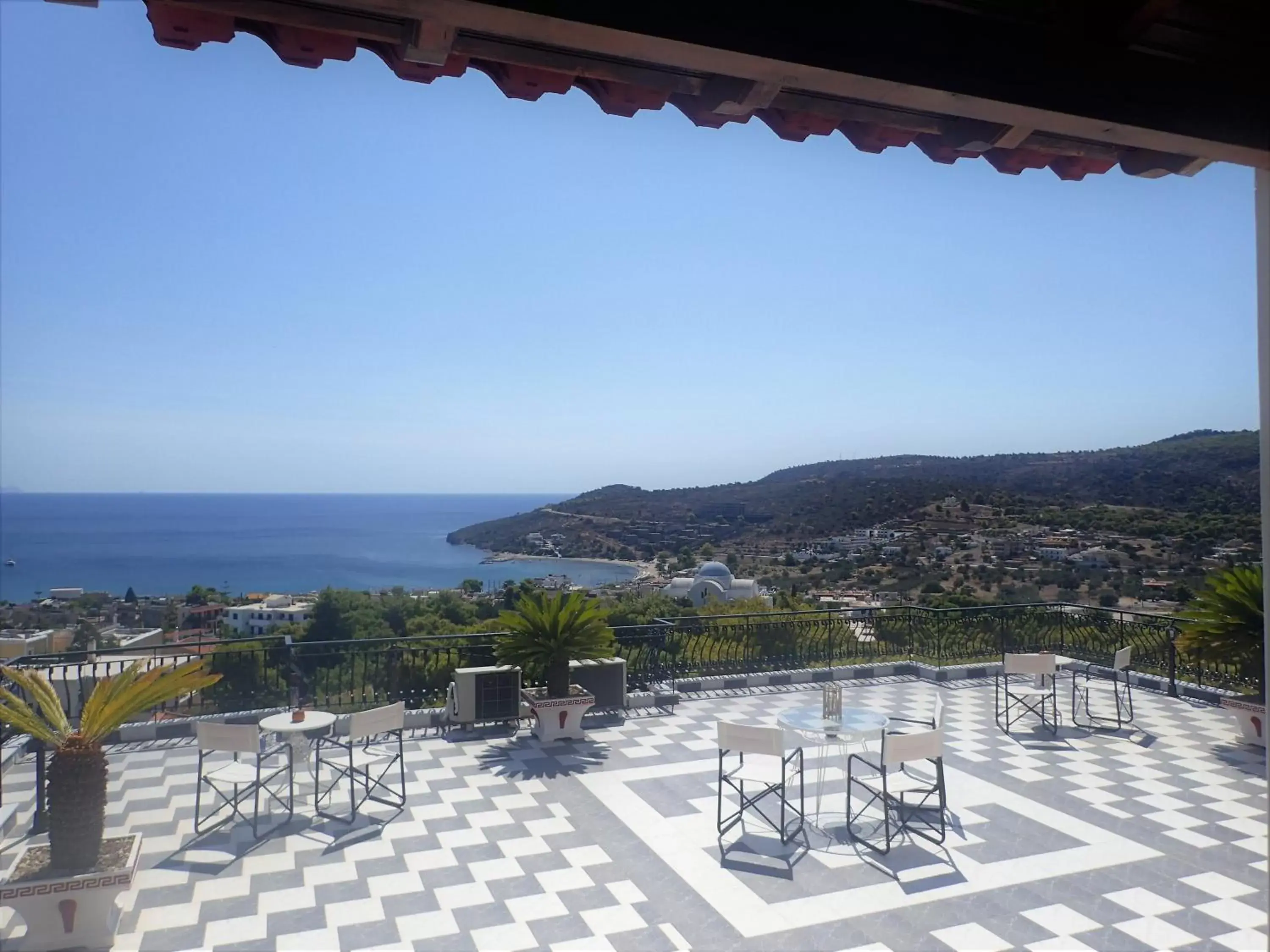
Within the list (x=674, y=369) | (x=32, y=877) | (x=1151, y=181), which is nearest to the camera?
(x=1151, y=181)

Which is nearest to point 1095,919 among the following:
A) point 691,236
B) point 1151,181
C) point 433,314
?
point 1151,181

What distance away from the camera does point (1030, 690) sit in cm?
1006

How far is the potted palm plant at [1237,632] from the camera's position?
306 inches

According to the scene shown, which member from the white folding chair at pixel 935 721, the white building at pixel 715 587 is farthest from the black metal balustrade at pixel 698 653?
the white building at pixel 715 587

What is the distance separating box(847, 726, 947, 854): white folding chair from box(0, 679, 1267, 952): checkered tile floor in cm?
16

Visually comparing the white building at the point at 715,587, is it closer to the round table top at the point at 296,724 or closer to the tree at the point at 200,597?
the round table top at the point at 296,724

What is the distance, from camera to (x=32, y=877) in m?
4.21

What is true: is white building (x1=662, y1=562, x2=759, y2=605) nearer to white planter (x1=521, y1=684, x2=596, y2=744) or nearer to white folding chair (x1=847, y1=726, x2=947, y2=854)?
white planter (x1=521, y1=684, x2=596, y2=744)

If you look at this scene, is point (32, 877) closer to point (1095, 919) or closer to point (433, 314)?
point (1095, 919)

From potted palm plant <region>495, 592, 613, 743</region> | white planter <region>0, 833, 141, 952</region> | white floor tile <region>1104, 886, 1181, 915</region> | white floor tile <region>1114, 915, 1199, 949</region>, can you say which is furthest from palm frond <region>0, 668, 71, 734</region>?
white floor tile <region>1104, 886, 1181, 915</region>

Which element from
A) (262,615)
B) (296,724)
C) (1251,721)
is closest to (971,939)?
(296,724)

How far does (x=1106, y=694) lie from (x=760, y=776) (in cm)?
634

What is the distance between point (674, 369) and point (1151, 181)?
33344mm

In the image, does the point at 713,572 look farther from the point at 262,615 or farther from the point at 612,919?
the point at 612,919
